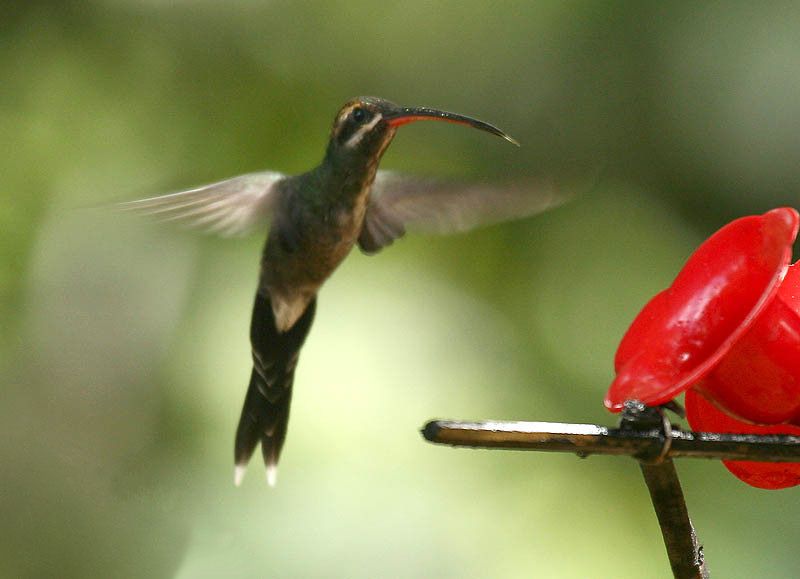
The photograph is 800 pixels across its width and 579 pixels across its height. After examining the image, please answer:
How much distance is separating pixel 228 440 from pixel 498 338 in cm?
91

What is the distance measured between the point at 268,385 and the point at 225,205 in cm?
41

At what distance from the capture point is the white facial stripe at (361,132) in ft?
5.96

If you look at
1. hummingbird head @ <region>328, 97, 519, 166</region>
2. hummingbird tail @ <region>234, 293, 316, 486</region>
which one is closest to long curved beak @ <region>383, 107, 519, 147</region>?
hummingbird head @ <region>328, 97, 519, 166</region>

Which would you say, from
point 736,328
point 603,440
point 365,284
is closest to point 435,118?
point 736,328

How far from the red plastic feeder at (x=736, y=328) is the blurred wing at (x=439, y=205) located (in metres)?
0.54

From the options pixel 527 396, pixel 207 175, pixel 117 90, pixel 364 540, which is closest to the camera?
pixel 364 540

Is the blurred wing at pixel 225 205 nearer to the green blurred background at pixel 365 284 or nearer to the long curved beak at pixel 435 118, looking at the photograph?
the long curved beak at pixel 435 118

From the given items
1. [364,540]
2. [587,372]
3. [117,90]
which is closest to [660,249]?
[587,372]

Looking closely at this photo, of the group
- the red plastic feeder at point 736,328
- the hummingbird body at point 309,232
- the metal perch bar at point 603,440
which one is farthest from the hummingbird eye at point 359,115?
the metal perch bar at point 603,440

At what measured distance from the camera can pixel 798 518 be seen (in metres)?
2.78

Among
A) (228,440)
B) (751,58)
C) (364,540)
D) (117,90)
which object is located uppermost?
(751,58)

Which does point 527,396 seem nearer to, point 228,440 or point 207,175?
point 228,440

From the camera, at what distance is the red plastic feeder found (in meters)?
1.17

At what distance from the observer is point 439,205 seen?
2.11 m
